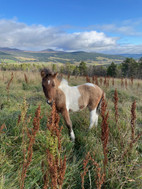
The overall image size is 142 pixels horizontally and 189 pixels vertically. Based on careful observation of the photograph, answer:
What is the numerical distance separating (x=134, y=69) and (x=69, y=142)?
4062cm

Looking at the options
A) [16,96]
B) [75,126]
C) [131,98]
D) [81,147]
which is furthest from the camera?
[131,98]

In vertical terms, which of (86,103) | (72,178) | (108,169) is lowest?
(72,178)

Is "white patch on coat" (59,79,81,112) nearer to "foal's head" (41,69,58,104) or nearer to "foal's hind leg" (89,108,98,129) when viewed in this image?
"foal's head" (41,69,58,104)

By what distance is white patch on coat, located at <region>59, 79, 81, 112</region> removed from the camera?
9.97 feet

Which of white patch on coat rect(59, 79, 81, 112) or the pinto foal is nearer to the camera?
the pinto foal

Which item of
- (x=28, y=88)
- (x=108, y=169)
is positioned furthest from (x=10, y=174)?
(x=28, y=88)

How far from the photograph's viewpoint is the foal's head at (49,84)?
8.63 feet

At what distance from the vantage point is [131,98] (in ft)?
24.2

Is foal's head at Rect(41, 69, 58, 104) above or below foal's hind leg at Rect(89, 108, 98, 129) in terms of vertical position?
above

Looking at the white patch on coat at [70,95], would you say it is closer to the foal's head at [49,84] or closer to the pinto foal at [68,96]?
the pinto foal at [68,96]

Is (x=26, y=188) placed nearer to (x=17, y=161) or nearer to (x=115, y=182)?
(x=17, y=161)

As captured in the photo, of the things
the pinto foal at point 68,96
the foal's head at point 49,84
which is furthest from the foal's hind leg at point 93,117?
the foal's head at point 49,84

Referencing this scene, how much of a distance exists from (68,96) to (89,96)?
0.62m

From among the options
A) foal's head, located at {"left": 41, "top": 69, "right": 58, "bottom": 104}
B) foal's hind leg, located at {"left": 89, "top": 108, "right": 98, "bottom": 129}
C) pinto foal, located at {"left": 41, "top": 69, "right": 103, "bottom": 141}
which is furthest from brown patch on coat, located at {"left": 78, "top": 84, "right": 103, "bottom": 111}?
foal's head, located at {"left": 41, "top": 69, "right": 58, "bottom": 104}
